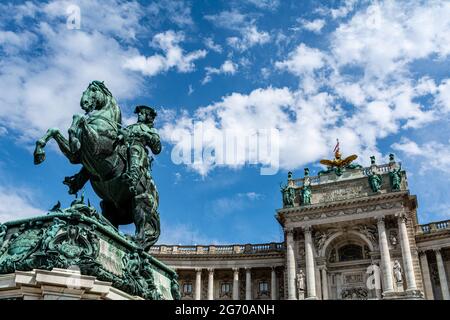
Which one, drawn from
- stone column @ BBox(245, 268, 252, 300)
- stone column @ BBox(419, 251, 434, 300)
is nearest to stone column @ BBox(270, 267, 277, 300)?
stone column @ BBox(245, 268, 252, 300)

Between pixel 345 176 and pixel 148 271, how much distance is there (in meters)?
45.7

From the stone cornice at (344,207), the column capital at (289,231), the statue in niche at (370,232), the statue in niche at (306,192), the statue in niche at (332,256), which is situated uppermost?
the statue in niche at (306,192)

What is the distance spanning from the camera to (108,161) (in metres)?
8.49

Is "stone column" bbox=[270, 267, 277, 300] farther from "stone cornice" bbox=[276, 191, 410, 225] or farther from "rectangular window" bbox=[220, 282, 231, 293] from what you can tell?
"stone cornice" bbox=[276, 191, 410, 225]

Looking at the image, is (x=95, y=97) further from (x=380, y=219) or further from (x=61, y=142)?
(x=380, y=219)

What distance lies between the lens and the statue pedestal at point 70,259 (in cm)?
624

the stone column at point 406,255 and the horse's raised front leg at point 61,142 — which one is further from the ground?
the stone column at point 406,255

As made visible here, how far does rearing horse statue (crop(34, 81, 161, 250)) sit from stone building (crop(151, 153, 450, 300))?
3851 cm

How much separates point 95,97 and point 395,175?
43.5m

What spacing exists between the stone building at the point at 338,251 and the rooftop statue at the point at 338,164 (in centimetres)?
12

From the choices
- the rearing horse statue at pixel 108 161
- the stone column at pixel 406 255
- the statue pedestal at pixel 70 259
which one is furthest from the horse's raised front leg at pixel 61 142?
the stone column at pixel 406 255

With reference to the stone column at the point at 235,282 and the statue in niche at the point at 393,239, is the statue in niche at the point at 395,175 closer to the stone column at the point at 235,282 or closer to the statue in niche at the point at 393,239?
the statue in niche at the point at 393,239
